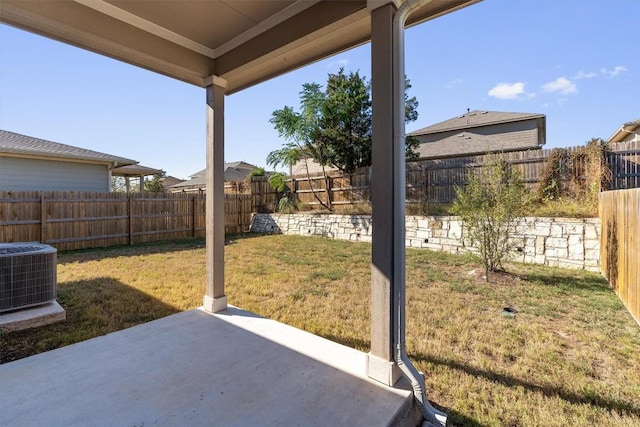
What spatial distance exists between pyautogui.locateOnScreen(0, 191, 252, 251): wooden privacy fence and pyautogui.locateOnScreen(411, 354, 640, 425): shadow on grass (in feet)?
29.3

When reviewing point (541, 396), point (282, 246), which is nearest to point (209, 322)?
point (541, 396)

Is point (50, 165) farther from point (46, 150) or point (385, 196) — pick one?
point (385, 196)

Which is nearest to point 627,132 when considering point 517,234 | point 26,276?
point 517,234

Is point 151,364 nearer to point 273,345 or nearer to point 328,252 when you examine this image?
point 273,345

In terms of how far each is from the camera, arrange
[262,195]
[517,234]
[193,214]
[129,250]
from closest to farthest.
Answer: [517,234] < [129,250] < [193,214] < [262,195]

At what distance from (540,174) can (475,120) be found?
844cm

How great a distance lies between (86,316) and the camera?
10.5ft

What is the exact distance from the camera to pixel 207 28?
8.04 ft

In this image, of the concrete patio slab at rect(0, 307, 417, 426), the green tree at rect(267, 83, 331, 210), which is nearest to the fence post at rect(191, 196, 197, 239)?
the green tree at rect(267, 83, 331, 210)

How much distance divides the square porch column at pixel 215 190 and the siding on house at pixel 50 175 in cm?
902

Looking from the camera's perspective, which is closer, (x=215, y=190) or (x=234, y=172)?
(x=215, y=190)

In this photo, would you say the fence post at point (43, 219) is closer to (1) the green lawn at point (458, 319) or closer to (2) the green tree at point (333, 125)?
(1) the green lawn at point (458, 319)

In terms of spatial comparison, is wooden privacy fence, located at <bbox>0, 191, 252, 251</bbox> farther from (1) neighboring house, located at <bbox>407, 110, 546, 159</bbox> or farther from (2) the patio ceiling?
(1) neighboring house, located at <bbox>407, 110, 546, 159</bbox>

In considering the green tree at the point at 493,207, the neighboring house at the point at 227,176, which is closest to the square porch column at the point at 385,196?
the green tree at the point at 493,207
